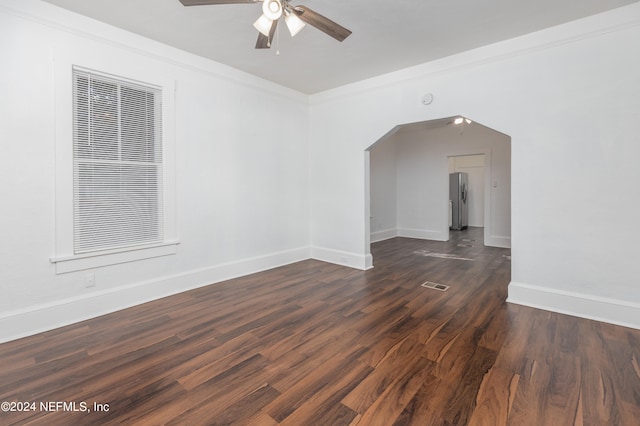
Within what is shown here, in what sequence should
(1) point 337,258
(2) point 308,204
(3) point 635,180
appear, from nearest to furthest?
(3) point 635,180 < (1) point 337,258 < (2) point 308,204

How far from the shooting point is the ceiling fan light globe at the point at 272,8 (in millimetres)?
2141

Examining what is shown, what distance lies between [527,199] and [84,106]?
4.84 metres

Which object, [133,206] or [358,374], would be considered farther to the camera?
[133,206]

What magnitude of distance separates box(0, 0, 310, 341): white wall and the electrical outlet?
0.09ft

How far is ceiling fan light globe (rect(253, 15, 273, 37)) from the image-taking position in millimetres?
2283

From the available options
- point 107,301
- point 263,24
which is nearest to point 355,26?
point 263,24

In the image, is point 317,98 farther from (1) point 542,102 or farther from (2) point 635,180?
(2) point 635,180

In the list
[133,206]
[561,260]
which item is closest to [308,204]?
[133,206]

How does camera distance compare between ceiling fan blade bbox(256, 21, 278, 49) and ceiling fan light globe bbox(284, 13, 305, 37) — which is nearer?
ceiling fan light globe bbox(284, 13, 305, 37)

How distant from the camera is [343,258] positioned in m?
5.12

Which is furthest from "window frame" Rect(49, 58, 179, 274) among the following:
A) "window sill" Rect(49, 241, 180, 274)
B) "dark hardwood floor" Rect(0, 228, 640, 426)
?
"dark hardwood floor" Rect(0, 228, 640, 426)

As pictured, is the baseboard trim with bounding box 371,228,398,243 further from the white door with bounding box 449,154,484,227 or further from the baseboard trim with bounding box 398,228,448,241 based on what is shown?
the white door with bounding box 449,154,484,227

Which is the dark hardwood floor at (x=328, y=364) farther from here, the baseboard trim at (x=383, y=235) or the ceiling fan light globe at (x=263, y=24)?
the baseboard trim at (x=383, y=235)

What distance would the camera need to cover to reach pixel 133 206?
3.41 m
